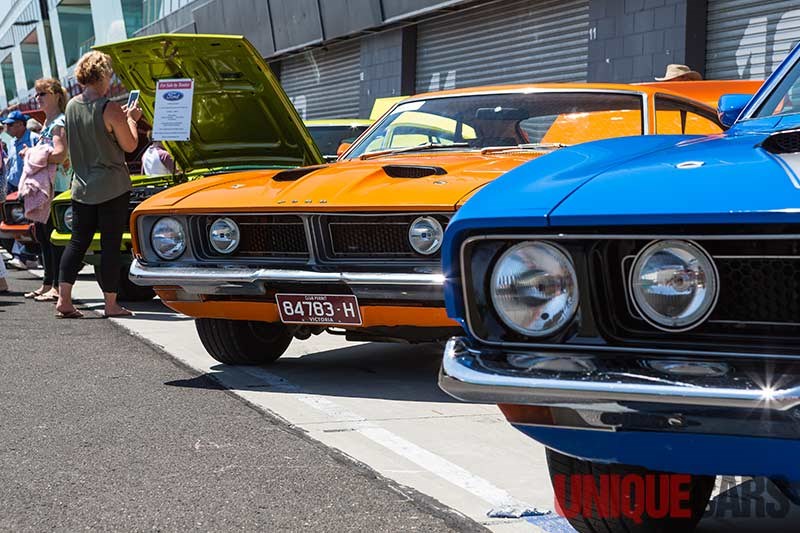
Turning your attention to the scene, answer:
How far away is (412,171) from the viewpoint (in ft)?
15.9

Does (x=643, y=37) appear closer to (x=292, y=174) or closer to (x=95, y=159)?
(x=95, y=159)

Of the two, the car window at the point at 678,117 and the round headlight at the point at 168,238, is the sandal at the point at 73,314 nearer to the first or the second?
the round headlight at the point at 168,238

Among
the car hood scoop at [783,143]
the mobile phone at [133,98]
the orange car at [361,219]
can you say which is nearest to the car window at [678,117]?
the orange car at [361,219]

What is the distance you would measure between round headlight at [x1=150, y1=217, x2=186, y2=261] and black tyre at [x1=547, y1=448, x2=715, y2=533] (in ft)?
9.25

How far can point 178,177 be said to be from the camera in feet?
27.4

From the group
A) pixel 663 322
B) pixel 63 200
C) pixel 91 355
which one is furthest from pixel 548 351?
pixel 63 200

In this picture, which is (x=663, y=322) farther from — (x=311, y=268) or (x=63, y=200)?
(x=63, y=200)

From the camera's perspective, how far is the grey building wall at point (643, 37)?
11969 mm

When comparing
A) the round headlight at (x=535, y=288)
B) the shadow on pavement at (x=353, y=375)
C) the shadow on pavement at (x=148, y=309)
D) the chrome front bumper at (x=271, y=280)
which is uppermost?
the round headlight at (x=535, y=288)

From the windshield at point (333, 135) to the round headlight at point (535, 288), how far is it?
8081 millimetres

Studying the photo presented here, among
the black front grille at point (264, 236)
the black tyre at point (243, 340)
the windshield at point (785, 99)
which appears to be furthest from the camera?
the black tyre at point (243, 340)

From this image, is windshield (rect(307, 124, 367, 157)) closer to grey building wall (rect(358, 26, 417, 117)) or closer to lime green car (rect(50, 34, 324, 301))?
lime green car (rect(50, 34, 324, 301))

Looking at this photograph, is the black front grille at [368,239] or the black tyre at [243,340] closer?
the black front grille at [368,239]

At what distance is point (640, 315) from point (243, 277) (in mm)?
2801
